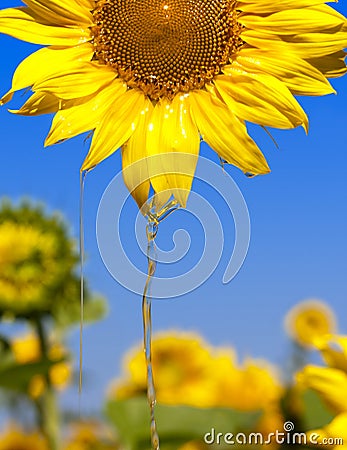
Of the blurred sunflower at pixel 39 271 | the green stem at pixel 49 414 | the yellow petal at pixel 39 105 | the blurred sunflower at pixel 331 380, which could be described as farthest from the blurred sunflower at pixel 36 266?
the blurred sunflower at pixel 331 380

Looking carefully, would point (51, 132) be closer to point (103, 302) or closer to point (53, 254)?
point (53, 254)

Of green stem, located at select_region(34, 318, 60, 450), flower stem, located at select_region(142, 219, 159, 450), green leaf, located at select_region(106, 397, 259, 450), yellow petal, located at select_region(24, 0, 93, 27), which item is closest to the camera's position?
flower stem, located at select_region(142, 219, 159, 450)

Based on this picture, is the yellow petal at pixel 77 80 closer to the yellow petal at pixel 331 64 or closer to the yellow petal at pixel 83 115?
the yellow petal at pixel 83 115

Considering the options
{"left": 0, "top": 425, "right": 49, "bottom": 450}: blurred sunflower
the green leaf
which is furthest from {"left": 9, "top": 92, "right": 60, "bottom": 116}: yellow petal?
{"left": 0, "top": 425, "right": 49, "bottom": 450}: blurred sunflower

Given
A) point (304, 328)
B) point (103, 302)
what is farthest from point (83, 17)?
point (304, 328)

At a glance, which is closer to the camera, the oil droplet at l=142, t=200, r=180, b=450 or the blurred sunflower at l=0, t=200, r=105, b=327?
the oil droplet at l=142, t=200, r=180, b=450

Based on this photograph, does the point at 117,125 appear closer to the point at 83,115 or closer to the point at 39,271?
the point at 83,115

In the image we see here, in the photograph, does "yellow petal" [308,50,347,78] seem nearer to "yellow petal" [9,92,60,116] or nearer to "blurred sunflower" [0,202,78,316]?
"yellow petal" [9,92,60,116]
